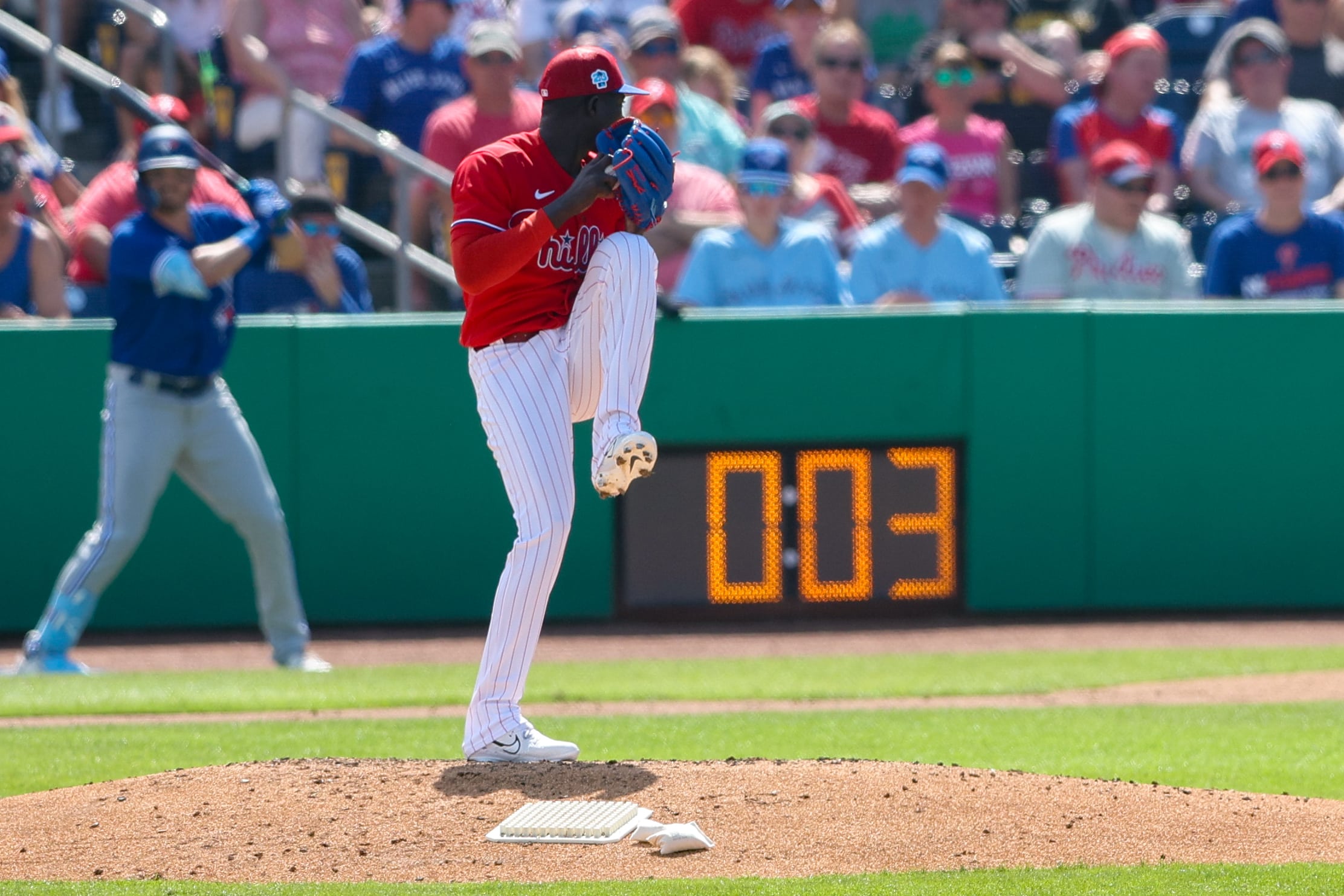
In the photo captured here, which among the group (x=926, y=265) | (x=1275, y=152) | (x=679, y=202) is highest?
(x=1275, y=152)

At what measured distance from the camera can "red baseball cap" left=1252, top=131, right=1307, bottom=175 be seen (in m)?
10.3

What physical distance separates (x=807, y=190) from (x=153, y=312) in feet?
12.9

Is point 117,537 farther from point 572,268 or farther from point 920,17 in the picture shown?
point 920,17

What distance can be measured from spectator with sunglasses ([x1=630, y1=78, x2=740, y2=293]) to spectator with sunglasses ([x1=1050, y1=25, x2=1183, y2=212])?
2308 millimetres

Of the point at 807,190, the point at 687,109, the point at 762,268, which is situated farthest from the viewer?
the point at 687,109

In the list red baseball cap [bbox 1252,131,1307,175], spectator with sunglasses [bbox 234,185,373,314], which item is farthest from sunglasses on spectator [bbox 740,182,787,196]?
red baseball cap [bbox 1252,131,1307,175]

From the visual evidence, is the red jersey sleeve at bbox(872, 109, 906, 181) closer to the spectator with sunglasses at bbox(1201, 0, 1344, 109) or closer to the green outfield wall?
the green outfield wall

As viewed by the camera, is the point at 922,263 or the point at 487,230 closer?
the point at 487,230

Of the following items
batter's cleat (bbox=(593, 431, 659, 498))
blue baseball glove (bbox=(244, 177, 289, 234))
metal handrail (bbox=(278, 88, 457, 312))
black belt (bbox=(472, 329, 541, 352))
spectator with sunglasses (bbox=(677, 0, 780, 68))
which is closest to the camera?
batter's cleat (bbox=(593, 431, 659, 498))

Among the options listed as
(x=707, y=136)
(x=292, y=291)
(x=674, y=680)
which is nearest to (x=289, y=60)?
(x=292, y=291)

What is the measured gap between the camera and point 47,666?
8484mm

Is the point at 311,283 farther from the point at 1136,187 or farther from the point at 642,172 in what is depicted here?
the point at 642,172

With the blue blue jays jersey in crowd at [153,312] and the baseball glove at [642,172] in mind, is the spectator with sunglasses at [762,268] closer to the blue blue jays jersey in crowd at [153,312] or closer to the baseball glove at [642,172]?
the blue blue jays jersey in crowd at [153,312]

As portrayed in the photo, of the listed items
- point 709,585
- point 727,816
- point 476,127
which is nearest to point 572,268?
point 727,816
